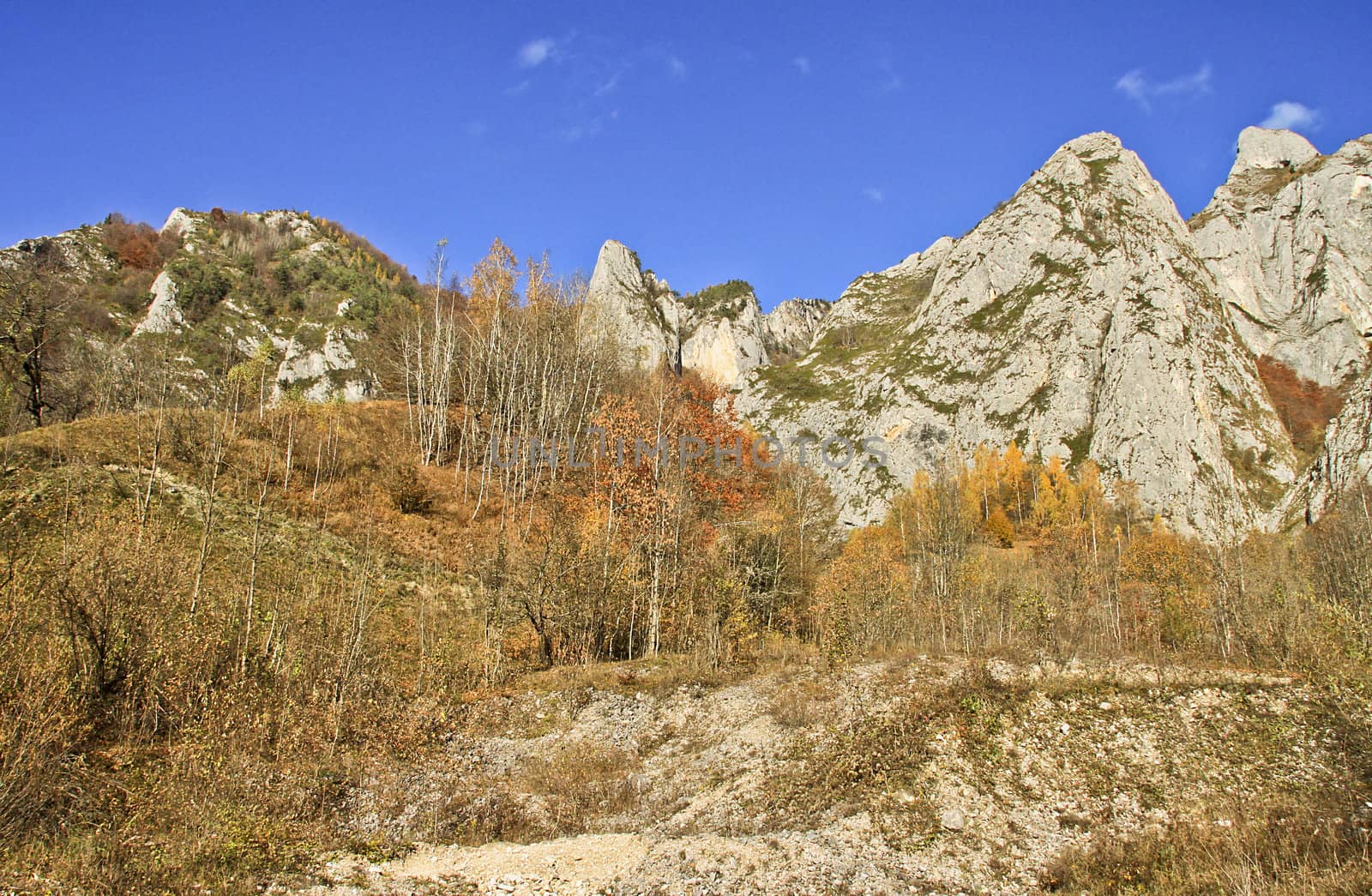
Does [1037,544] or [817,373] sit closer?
[1037,544]

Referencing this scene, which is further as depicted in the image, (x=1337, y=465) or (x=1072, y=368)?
(x=1072, y=368)

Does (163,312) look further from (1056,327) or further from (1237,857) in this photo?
(1056,327)

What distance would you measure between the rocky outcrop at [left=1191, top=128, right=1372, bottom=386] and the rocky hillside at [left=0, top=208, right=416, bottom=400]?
10729cm

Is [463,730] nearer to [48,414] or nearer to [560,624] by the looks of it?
[560,624]

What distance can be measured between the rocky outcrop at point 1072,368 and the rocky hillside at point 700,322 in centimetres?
1837

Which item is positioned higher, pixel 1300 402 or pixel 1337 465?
pixel 1300 402

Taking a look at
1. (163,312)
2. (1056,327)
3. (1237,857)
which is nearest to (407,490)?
(1237,857)

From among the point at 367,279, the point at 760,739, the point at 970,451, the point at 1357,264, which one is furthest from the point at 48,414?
the point at 1357,264

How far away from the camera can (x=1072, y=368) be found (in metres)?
77.2

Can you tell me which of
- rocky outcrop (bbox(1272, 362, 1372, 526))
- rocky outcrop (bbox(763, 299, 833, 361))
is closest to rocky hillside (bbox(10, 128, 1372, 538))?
rocky outcrop (bbox(1272, 362, 1372, 526))

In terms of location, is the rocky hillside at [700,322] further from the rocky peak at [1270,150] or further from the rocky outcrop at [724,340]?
the rocky peak at [1270,150]

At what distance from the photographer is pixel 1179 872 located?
7.58 m

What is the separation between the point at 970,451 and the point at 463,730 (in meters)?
74.8

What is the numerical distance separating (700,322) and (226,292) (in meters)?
75.8
